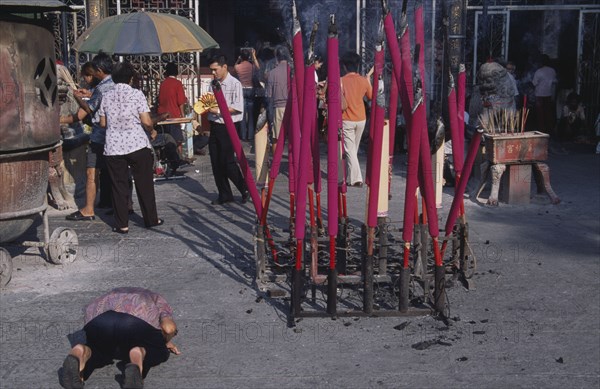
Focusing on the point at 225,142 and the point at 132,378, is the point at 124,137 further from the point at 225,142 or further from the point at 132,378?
the point at 132,378

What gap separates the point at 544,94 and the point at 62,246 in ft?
36.1

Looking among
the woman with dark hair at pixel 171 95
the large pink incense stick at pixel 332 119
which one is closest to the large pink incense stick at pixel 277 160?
the large pink incense stick at pixel 332 119

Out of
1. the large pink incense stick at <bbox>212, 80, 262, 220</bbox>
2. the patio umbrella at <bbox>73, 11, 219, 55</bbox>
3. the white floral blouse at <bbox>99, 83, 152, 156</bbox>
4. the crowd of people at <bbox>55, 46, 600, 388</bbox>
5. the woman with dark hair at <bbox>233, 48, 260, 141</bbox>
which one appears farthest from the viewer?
the woman with dark hair at <bbox>233, 48, 260, 141</bbox>

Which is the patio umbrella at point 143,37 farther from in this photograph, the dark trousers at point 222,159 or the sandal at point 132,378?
the sandal at point 132,378

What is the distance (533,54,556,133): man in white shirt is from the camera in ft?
50.4

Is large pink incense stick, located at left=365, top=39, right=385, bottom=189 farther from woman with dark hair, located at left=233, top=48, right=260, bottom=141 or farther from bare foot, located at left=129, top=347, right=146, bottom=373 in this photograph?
woman with dark hair, located at left=233, top=48, right=260, bottom=141

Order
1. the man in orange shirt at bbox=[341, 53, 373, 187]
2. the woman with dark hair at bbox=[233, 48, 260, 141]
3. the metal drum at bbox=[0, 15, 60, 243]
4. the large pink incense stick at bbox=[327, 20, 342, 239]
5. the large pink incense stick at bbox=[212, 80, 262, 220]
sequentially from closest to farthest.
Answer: the large pink incense stick at bbox=[327, 20, 342, 239]
the large pink incense stick at bbox=[212, 80, 262, 220]
the metal drum at bbox=[0, 15, 60, 243]
the man in orange shirt at bbox=[341, 53, 373, 187]
the woman with dark hair at bbox=[233, 48, 260, 141]

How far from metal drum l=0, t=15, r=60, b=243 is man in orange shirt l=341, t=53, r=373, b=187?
4.45 m

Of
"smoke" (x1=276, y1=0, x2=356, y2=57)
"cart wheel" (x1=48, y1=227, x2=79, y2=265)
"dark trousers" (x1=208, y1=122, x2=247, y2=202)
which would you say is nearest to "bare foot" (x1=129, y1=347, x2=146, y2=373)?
"cart wheel" (x1=48, y1=227, x2=79, y2=265)

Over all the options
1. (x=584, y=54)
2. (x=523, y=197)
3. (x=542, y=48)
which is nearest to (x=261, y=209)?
(x=523, y=197)

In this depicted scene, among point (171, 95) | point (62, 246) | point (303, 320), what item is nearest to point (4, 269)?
point (62, 246)

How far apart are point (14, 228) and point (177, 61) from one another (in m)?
7.82

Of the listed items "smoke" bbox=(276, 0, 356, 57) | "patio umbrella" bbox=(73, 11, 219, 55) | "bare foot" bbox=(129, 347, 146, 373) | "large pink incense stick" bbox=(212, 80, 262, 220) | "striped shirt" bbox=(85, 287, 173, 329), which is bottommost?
"bare foot" bbox=(129, 347, 146, 373)

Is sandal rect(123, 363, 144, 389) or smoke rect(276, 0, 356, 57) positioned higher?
smoke rect(276, 0, 356, 57)
